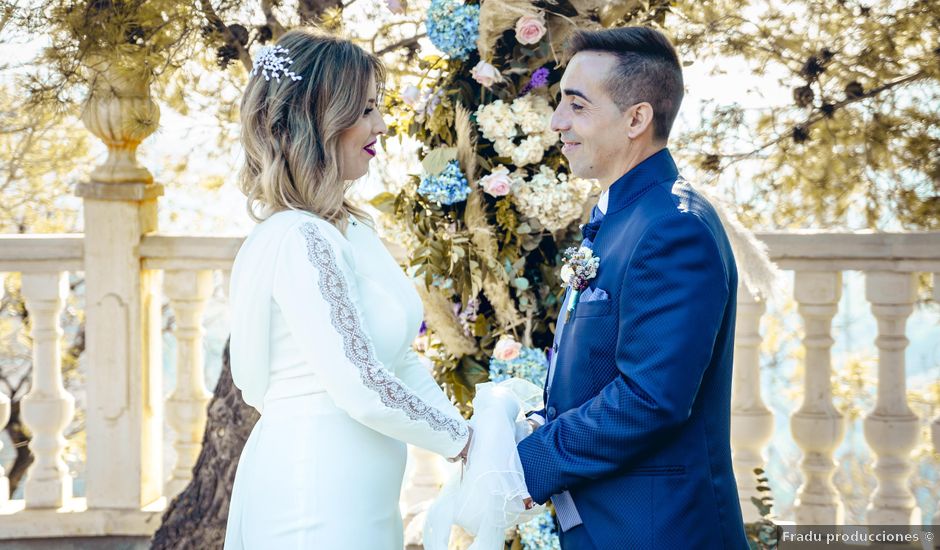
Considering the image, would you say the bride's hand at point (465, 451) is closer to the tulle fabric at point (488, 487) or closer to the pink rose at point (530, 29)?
the tulle fabric at point (488, 487)

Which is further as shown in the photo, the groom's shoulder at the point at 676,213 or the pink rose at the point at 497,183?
the pink rose at the point at 497,183

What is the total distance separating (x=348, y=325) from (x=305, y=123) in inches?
20.2

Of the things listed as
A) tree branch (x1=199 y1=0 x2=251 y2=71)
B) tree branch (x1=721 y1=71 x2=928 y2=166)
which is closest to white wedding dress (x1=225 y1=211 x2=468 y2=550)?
tree branch (x1=199 y1=0 x2=251 y2=71)

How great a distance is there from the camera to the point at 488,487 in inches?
88.0

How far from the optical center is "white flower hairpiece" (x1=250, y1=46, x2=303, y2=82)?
2.38 metres

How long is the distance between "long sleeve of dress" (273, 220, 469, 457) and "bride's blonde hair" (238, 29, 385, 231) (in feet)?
0.43

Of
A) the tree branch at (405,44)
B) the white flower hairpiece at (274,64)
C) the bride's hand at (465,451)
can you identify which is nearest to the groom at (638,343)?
the bride's hand at (465,451)

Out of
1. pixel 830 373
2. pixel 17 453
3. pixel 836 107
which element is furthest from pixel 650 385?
pixel 17 453

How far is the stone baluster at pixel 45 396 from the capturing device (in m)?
4.32

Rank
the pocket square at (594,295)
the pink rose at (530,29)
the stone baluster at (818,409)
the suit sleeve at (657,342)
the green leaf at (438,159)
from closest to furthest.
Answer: the suit sleeve at (657,342) → the pocket square at (594,295) → the pink rose at (530,29) → the green leaf at (438,159) → the stone baluster at (818,409)

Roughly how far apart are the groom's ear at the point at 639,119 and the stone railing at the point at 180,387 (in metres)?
2.02

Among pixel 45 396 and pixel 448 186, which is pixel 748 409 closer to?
pixel 448 186

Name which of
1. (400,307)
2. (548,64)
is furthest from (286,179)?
(548,64)

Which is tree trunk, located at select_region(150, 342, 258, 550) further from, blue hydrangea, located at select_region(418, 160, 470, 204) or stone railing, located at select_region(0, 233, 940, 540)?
blue hydrangea, located at select_region(418, 160, 470, 204)
